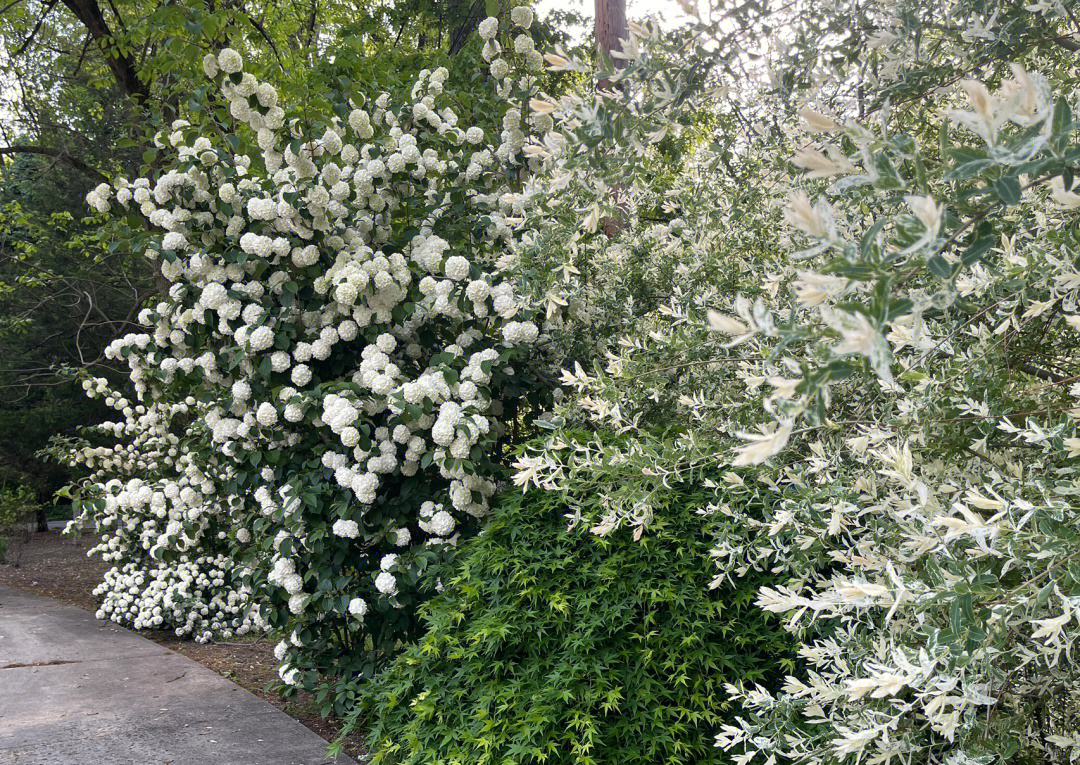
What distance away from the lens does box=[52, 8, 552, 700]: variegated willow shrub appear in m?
3.64

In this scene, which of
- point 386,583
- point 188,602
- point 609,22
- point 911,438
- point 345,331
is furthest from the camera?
point 609,22

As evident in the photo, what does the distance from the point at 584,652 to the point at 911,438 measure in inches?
48.4

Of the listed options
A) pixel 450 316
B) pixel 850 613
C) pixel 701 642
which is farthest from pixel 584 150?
pixel 450 316

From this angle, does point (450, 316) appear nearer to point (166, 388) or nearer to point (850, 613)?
point (166, 388)

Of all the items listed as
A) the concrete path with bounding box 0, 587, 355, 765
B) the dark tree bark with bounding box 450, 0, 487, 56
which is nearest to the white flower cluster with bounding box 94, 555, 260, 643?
Result: the concrete path with bounding box 0, 587, 355, 765

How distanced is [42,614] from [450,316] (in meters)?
5.95

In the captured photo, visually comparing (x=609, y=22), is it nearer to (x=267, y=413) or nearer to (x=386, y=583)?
(x=267, y=413)

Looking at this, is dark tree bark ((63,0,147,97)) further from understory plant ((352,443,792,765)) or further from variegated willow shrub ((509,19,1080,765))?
variegated willow shrub ((509,19,1080,765))

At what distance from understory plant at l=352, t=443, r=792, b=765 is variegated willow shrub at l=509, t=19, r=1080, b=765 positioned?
5.7 inches

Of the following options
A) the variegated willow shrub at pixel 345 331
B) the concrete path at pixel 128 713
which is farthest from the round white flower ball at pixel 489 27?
the concrete path at pixel 128 713

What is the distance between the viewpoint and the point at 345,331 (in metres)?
3.92

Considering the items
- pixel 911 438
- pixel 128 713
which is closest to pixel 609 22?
pixel 911 438

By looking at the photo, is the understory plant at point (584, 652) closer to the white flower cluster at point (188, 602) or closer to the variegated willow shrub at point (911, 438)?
the variegated willow shrub at point (911, 438)

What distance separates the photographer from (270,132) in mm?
4043
